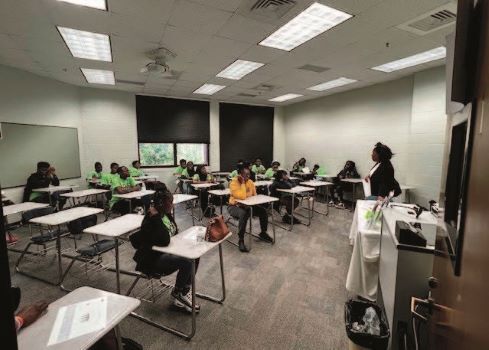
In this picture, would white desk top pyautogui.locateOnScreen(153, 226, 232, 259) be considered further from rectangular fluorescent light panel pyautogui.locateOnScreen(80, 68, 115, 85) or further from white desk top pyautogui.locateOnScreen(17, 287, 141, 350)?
rectangular fluorescent light panel pyautogui.locateOnScreen(80, 68, 115, 85)

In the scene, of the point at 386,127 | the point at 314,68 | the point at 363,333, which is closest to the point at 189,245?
the point at 363,333

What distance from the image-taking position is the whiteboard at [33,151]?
4.93 meters

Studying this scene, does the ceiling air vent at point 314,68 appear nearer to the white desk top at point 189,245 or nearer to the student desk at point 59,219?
the white desk top at point 189,245

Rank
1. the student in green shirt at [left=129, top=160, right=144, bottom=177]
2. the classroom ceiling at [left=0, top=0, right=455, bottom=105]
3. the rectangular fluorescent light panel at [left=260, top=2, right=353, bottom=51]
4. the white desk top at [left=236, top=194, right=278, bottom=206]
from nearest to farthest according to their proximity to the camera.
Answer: the classroom ceiling at [left=0, top=0, right=455, bottom=105], the rectangular fluorescent light panel at [left=260, top=2, right=353, bottom=51], the white desk top at [left=236, top=194, right=278, bottom=206], the student in green shirt at [left=129, top=160, right=144, bottom=177]

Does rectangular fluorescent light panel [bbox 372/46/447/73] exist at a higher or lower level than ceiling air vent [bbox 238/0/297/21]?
higher

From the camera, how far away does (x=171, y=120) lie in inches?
315

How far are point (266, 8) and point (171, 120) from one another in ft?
18.9

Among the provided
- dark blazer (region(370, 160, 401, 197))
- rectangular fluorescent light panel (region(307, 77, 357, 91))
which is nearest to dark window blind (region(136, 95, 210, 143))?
rectangular fluorescent light panel (region(307, 77, 357, 91))

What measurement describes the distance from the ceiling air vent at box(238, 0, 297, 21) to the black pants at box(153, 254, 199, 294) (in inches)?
109

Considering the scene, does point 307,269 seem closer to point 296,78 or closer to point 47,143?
point 296,78

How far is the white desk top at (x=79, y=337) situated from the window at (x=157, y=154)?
6.88 meters

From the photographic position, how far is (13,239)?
4.16m

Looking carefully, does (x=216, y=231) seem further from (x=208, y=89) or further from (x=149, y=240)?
(x=208, y=89)

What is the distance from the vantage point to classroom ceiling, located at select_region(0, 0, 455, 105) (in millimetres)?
2887
